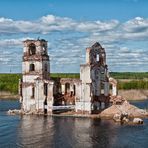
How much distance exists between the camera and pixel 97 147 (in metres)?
45.0

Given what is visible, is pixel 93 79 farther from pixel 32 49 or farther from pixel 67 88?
pixel 32 49

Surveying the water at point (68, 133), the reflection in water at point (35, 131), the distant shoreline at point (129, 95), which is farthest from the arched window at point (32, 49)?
the distant shoreline at point (129, 95)

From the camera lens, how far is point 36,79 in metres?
71.7

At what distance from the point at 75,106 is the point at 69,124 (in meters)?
9.63

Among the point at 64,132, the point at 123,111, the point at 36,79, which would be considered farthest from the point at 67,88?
the point at 64,132

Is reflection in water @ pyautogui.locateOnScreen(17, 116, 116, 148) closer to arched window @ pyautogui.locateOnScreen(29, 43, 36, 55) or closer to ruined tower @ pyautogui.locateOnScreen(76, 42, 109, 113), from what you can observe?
ruined tower @ pyautogui.locateOnScreen(76, 42, 109, 113)

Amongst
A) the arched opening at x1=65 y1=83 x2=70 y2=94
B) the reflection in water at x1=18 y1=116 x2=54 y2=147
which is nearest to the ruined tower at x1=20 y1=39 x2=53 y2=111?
the arched opening at x1=65 y1=83 x2=70 y2=94

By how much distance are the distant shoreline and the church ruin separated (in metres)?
41.6

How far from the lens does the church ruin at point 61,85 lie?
69.2 meters

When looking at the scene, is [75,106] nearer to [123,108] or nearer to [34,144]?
[123,108]

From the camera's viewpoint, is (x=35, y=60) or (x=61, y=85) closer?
(x=35, y=60)

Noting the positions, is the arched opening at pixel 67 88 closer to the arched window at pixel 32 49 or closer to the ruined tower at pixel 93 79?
the ruined tower at pixel 93 79

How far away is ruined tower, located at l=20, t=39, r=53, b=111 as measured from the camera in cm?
7131

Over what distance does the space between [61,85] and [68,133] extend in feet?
71.9
